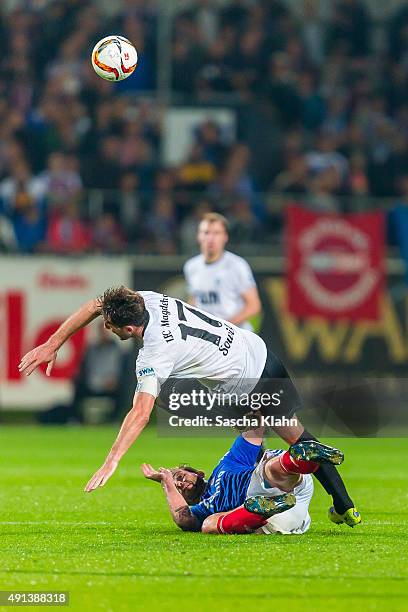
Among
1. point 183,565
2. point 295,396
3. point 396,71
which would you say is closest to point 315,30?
point 396,71

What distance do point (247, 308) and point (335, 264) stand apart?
6.45 m

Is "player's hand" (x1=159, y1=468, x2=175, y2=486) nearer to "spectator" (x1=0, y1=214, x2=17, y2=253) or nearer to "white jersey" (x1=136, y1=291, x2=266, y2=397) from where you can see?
"white jersey" (x1=136, y1=291, x2=266, y2=397)

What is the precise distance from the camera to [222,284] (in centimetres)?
1355

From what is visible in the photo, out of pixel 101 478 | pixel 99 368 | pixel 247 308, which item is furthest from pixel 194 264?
pixel 101 478

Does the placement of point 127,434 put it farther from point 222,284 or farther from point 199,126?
point 199,126

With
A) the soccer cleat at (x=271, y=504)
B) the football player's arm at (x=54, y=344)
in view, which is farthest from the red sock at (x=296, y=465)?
the football player's arm at (x=54, y=344)

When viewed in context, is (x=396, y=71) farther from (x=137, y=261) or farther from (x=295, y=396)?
(x=295, y=396)

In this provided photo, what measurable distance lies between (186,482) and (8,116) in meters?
12.4

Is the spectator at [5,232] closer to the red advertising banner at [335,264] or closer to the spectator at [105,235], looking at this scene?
the spectator at [105,235]

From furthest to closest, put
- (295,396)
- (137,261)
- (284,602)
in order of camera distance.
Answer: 1. (137,261)
2. (295,396)
3. (284,602)

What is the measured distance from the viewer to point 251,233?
63.5 ft

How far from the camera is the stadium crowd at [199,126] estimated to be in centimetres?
1925

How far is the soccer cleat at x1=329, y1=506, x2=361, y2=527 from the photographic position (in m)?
8.61

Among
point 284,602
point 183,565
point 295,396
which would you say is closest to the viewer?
point 284,602
